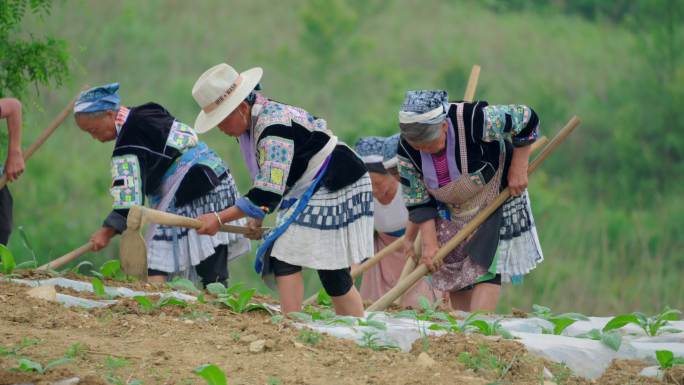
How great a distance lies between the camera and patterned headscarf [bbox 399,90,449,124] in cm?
618

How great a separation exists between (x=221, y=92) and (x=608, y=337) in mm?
2156

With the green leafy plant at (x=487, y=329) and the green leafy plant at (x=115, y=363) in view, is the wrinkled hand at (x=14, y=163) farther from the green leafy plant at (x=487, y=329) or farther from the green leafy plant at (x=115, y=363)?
the green leafy plant at (x=487, y=329)

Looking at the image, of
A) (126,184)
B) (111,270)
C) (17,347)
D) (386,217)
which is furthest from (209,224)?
(386,217)

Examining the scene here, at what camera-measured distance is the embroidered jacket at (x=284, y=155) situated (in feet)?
18.8

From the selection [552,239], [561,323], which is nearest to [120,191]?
[561,323]

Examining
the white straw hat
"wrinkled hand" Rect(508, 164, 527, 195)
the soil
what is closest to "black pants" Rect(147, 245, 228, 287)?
the white straw hat

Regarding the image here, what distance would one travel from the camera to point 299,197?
6.02 metres

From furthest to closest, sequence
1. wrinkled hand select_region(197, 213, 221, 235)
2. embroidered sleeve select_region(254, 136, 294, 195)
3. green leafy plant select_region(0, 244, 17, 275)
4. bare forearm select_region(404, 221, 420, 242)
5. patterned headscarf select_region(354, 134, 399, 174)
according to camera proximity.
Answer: patterned headscarf select_region(354, 134, 399, 174) < bare forearm select_region(404, 221, 420, 242) < green leafy plant select_region(0, 244, 17, 275) < wrinkled hand select_region(197, 213, 221, 235) < embroidered sleeve select_region(254, 136, 294, 195)

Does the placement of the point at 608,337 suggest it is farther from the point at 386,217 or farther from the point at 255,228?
the point at 386,217

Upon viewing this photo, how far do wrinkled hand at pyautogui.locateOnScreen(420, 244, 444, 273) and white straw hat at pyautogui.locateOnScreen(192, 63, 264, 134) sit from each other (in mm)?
1436

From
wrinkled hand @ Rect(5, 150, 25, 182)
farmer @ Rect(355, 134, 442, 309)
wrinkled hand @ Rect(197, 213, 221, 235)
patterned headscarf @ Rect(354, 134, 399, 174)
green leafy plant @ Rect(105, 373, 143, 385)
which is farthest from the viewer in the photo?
farmer @ Rect(355, 134, 442, 309)

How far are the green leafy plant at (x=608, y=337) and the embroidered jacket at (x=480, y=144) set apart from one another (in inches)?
52.4

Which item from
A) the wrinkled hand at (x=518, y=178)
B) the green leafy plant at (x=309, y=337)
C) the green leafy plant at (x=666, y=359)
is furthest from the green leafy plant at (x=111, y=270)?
the green leafy plant at (x=666, y=359)

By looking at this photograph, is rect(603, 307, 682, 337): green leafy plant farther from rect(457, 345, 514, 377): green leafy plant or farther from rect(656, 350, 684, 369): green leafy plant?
rect(457, 345, 514, 377): green leafy plant
